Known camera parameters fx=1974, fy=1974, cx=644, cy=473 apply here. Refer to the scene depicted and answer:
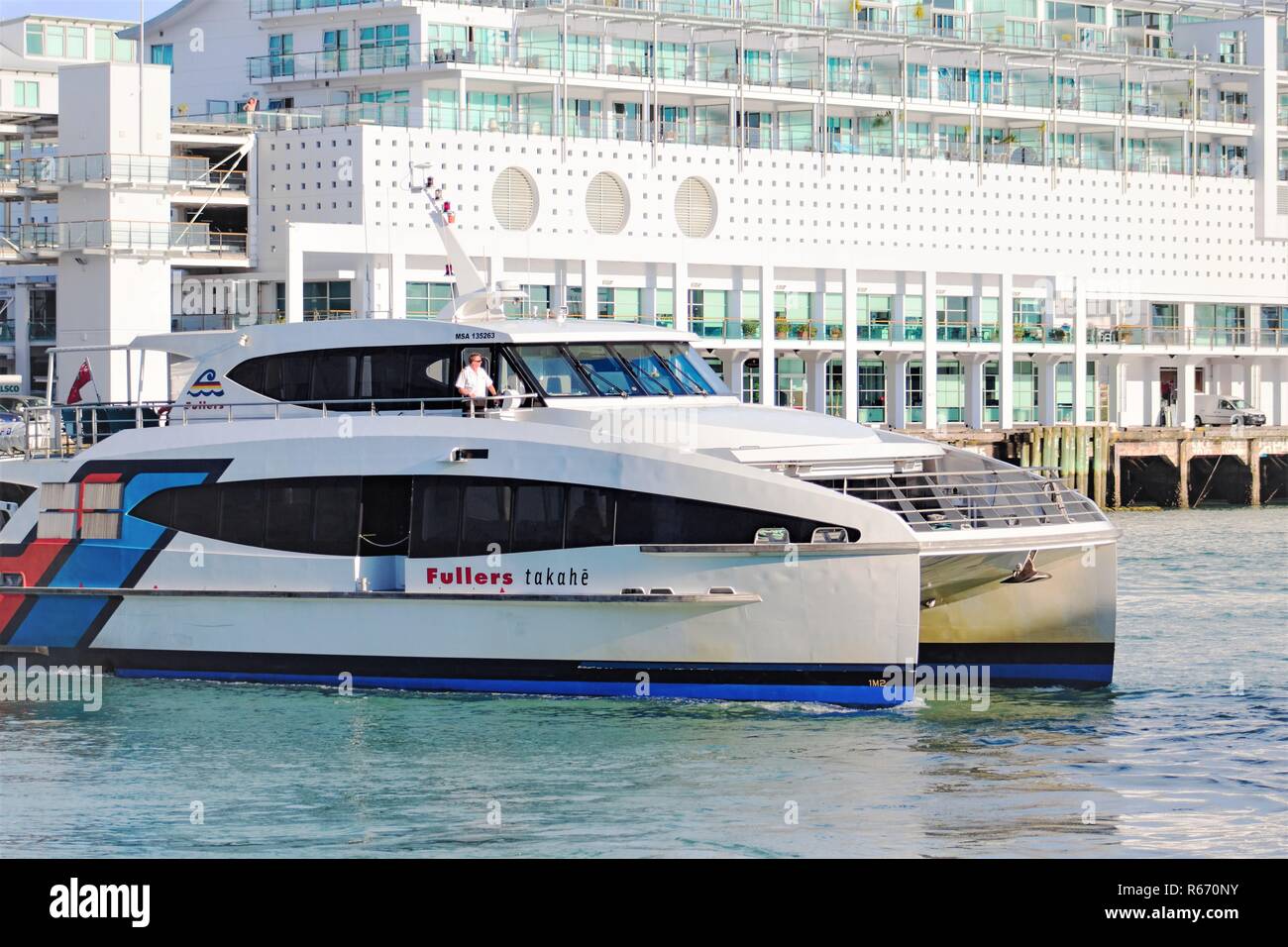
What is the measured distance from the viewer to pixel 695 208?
60.3m

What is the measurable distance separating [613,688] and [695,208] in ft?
137

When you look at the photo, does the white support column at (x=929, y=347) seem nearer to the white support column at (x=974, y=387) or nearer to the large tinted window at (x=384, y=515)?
the white support column at (x=974, y=387)

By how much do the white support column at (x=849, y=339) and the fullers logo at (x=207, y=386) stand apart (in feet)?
122

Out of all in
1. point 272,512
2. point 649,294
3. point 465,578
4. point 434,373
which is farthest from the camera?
point 649,294

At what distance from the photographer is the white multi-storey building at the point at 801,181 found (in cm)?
5253

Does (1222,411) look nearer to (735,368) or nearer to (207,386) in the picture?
(735,368)

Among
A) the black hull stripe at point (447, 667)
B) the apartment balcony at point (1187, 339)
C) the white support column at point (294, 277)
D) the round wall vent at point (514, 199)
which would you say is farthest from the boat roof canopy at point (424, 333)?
the apartment balcony at point (1187, 339)

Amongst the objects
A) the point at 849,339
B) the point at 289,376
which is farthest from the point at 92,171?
the point at 289,376

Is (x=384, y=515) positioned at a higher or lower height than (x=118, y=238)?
lower

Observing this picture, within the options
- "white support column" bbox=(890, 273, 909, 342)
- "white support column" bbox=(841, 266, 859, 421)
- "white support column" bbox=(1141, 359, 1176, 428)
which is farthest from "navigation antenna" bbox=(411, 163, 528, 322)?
"white support column" bbox=(1141, 359, 1176, 428)

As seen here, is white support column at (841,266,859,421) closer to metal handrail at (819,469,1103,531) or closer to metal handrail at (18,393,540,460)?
metal handrail at (18,393,540,460)

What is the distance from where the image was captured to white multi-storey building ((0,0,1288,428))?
52531 millimetres
